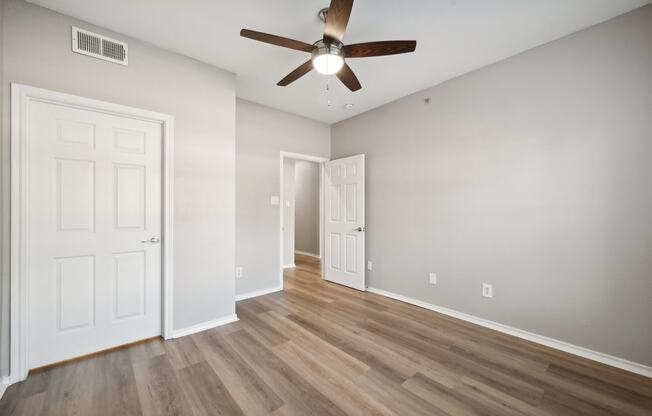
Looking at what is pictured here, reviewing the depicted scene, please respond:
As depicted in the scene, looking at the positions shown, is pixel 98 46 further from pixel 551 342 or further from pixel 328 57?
pixel 551 342

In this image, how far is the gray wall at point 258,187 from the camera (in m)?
3.72

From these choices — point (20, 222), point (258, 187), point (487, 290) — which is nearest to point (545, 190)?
point (487, 290)

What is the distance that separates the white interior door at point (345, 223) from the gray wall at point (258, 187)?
34.4 inches

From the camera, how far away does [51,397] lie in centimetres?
174

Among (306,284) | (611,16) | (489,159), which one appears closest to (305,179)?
(306,284)

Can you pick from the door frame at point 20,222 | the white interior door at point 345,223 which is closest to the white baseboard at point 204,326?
the door frame at point 20,222

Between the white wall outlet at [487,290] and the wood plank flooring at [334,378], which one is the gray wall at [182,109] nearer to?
the wood plank flooring at [334,378]

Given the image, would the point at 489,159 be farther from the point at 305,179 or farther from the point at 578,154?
the point at 305,179

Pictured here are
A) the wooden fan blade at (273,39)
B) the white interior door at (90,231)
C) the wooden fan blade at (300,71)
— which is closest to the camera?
the wooden fan blade at (273,39)

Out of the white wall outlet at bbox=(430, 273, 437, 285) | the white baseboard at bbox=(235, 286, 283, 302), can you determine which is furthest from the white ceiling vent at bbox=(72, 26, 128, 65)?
the white wall outlet at bbox=(430, 273, 437, 285)

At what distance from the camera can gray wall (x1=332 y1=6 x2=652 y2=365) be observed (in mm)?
2082

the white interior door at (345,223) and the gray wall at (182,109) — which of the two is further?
the white interior door at (345,223)

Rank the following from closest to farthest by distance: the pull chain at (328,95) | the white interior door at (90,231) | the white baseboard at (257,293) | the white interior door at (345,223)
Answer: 1. the white interior door at (90,231)
2. the pull chain at (328,95)
3. the white baseboard at (257,293)
4. the white interior door at (345,223)

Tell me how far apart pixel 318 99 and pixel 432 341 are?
3.19 metres
